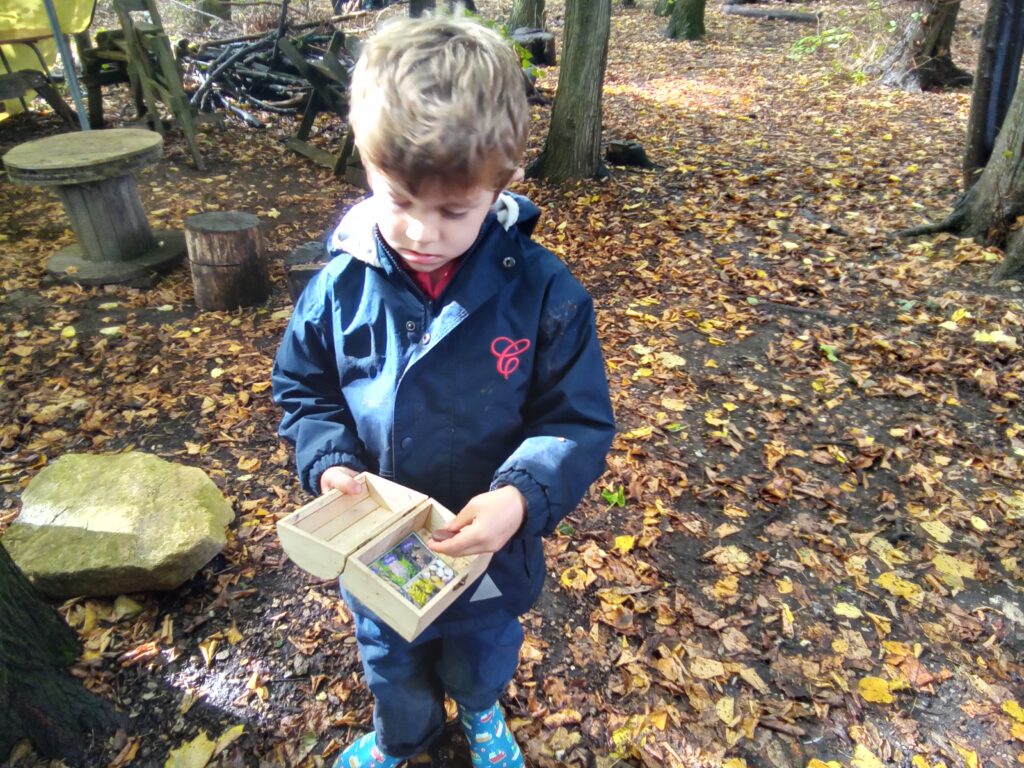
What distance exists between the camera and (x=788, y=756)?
2.30 meters

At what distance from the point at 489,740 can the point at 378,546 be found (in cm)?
105

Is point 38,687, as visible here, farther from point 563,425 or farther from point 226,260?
point 226,260

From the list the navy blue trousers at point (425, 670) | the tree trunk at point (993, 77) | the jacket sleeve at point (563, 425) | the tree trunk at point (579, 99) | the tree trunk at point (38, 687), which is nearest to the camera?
the jacket sleeve at point (563, 425)

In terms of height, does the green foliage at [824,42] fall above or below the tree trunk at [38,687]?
above

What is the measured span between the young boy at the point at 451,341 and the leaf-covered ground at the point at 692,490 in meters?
0.98

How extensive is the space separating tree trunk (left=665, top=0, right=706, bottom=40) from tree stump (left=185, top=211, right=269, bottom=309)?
1353 cm

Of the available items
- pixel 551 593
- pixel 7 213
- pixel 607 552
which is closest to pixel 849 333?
pixel 607 552

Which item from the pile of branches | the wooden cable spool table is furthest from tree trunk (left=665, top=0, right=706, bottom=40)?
the wooden cable spool table

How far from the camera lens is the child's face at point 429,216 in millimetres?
1251

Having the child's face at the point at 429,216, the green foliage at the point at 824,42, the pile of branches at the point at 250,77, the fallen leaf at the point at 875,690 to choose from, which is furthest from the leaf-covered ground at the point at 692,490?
the green foliage at the point at 824,42

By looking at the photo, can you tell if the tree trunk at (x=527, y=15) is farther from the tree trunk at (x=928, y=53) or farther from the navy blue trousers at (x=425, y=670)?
the navy blue trousers at (x=425, y=670)

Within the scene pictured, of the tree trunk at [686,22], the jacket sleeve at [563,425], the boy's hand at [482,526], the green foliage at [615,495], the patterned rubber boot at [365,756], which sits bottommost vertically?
the green foliage at [615,495]

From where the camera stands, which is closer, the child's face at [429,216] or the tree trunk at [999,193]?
the child's face at [429,216]

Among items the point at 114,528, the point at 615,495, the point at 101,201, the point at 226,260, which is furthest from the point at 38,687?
the point at 101,201
